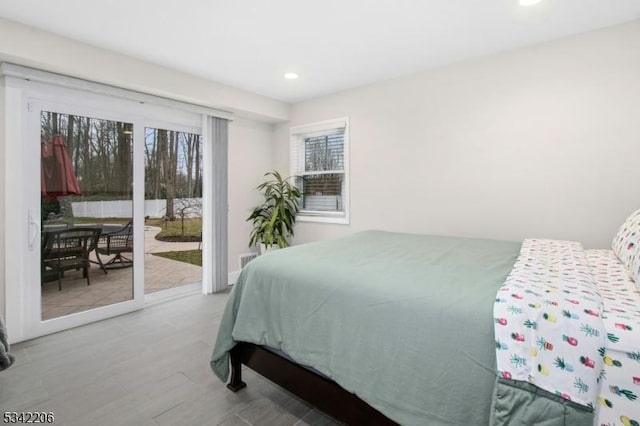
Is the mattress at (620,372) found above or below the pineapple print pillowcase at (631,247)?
below

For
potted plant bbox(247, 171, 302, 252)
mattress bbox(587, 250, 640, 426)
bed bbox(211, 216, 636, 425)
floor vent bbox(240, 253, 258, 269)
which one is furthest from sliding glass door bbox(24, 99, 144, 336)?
mattress bbox(587, 250, 640, 426)

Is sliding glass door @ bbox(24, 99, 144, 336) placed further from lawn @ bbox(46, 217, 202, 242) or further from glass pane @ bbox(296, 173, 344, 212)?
glass pane @ bbox(296, 173, 344, 212)

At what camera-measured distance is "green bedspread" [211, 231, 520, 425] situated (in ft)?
3.63

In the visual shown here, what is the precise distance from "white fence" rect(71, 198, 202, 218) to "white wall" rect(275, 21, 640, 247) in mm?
2017

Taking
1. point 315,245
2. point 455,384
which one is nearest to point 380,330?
point 455,384

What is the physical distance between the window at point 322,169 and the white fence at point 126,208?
1432mm

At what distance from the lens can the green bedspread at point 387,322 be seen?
1.11 meters

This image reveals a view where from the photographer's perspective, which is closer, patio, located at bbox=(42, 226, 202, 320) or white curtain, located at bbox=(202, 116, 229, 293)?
patio, located at bbox=(42, 226, 202, 320)

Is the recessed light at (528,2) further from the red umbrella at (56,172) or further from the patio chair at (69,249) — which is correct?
the patio chair at (69,249)

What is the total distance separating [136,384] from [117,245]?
1.73 meters

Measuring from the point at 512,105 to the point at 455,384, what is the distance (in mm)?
2619

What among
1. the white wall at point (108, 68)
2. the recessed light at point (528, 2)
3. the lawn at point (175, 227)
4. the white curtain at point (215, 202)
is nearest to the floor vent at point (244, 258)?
the white curtain at point (215, 202)

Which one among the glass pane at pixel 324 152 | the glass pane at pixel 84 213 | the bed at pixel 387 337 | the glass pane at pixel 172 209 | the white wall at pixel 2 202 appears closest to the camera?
the bed at pixel 387 337

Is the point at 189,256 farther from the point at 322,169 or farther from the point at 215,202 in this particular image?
the point at 322,169
